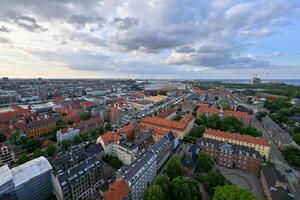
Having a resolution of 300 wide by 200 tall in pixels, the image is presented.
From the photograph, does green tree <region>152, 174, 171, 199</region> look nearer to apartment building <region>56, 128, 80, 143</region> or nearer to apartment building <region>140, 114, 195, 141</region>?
apartment building <region>140, 114, 195, 141</region>

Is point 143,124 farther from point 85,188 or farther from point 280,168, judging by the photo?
point 280,168

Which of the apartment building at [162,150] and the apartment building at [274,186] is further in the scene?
the apartment building at [162,150]

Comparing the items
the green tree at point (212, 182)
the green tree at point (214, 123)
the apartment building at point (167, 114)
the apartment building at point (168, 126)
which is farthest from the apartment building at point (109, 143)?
the green tree at point (214, 123)

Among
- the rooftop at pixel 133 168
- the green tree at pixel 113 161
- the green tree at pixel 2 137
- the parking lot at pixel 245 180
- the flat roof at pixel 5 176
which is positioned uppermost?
the flat roof at pixel 5 176

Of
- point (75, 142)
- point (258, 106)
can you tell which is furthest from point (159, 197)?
point (258, 106)

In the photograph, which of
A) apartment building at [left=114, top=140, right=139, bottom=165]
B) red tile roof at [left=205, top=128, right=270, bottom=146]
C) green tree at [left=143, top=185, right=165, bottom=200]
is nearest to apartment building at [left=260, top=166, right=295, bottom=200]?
red tile roof at [left=205, top=128, right=270, bottom=146]

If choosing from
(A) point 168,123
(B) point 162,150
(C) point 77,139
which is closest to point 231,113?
(A) point 168,123

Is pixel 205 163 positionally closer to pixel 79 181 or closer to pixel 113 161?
pixel 113 161

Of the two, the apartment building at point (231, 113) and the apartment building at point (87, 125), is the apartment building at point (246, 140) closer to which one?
the apartment building at point (231, 113)
